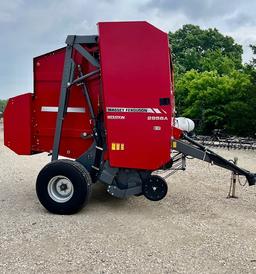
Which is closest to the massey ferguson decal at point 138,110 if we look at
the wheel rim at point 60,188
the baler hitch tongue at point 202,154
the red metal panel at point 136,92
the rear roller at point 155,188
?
the red metal panel at point 136,92

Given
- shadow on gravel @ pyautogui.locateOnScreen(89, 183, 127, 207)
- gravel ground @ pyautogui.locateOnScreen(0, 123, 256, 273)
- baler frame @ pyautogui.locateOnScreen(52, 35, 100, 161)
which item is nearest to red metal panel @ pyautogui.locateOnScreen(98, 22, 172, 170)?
baler frame @ pyautogui.locateOnScreen(52, 35, 100, 161)

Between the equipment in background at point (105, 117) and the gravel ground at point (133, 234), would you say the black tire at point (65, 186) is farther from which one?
the gravel ground at point (133, 234)

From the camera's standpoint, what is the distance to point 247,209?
7473 millimetres

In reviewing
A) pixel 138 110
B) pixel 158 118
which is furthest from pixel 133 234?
pixel 138 110

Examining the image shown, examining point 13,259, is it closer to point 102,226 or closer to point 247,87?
point 102,226

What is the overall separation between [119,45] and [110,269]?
3523mm

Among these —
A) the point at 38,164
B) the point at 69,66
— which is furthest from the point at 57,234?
the point at 38,164

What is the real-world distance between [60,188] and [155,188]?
5.06 ft

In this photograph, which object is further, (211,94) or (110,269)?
(211,94)

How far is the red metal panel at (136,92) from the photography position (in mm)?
6602

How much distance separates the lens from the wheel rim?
272 inches

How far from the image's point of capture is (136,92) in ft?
21.9

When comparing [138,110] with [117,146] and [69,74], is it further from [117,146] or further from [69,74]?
[69,74]

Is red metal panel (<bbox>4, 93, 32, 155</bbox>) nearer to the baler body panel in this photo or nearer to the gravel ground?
the baler body panel
